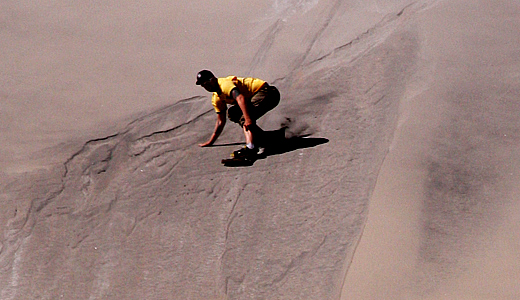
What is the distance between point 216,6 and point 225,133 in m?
2.22

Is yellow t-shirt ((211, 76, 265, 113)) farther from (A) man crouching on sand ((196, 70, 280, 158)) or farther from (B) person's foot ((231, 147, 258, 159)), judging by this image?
(B) person's foot ((231, 147, 258, 159))

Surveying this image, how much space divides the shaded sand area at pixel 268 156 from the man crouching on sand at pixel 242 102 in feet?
0.71

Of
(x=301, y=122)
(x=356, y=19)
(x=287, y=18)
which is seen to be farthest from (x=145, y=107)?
(x=356, y=19)

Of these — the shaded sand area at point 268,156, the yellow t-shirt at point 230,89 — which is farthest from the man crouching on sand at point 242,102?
the shaded sand area at point 268,156

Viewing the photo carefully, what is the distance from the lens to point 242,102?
17.4 feet

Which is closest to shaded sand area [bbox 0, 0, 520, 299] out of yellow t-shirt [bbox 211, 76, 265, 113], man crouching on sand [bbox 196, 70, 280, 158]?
man crouching on sand [bbox 196, 70, 280, 158]

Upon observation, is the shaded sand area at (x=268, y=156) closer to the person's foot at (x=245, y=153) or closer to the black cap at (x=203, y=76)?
the person's foot at (x=245, y=153)

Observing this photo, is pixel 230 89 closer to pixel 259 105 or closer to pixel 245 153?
pixel 259 105

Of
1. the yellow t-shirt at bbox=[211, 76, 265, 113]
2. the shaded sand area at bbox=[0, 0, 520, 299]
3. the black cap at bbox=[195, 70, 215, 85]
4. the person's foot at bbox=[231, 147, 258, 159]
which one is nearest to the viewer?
the shaded sand area at bbox=[0, 0, 520, 299]

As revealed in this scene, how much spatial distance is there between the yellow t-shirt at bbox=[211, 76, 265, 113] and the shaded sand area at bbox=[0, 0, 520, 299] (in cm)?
45

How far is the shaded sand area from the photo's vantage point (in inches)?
185

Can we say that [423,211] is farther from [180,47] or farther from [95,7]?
[95,7]

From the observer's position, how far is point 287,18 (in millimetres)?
7340

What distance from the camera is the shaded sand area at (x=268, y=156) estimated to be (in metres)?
4.69
